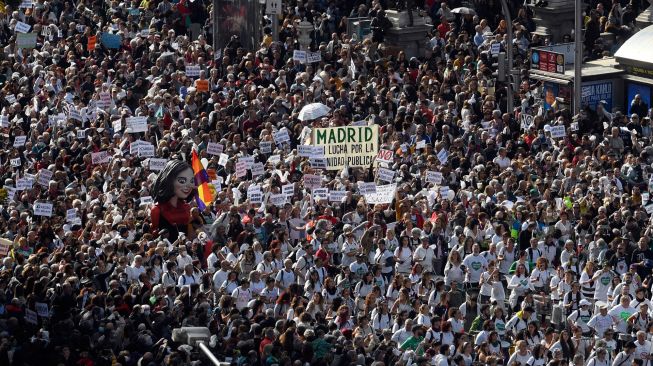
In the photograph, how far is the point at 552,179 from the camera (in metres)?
40.4

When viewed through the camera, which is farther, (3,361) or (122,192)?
(122,192)

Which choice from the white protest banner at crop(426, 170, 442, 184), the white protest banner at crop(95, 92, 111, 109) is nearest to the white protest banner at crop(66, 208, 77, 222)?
the white protest banner at crop(426, 170, 442, 184)

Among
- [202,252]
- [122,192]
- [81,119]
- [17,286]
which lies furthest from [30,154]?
[17,286]

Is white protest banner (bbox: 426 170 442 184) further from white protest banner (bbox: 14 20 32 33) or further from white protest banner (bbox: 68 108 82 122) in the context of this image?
white protest banner (bbox: 14 20 32 33)

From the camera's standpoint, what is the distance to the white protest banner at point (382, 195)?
3856cm

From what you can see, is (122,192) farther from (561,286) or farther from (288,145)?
(561,286)

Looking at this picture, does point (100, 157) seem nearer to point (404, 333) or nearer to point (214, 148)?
point (214, 148)

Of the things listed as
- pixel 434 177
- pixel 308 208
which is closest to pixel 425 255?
pixel 308 208

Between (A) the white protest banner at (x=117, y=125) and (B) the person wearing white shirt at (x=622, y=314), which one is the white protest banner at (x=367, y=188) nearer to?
(B) the person wearing white shirt at (x=622, y=314)

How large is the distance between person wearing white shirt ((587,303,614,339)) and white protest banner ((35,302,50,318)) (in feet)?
27.8

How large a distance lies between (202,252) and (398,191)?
4165mm

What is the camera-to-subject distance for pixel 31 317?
32125 millimetres

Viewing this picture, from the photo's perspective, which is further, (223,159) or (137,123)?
(137,123)

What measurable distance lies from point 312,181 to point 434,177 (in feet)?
7.06
